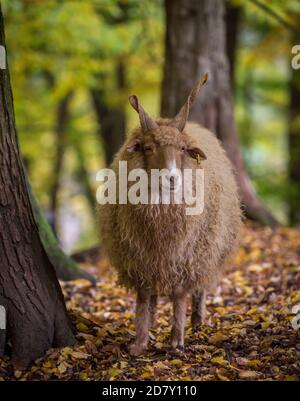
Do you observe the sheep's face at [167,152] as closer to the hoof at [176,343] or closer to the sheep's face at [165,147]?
the sheep's face at [165,147]

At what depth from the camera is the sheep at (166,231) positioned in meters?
4.88

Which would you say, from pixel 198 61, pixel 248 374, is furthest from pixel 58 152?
pixel 248 374

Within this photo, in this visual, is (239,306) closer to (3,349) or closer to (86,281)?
(86,281)

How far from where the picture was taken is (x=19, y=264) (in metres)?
4.77

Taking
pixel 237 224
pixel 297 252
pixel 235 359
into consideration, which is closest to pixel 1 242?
pixel 235 359

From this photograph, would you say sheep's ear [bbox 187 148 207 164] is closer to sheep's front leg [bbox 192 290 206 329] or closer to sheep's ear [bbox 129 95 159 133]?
sheep's ear [bbox 129 95 159 133]

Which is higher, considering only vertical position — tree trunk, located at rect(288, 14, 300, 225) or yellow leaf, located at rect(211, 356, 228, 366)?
tree trunk, located at rect(288, 14, 300, 225)

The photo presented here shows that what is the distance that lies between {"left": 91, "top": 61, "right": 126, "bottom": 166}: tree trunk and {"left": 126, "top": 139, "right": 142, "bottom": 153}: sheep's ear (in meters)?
9.42

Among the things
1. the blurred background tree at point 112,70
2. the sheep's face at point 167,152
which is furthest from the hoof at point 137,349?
the blurred background tree at point 112,70

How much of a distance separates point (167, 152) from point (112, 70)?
11.2 metres

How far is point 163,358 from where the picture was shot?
4918 millimetres

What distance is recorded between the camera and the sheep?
16.0ft

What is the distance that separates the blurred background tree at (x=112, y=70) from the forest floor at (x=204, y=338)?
3.46 meters

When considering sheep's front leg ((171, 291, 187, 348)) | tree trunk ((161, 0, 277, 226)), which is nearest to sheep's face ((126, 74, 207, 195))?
sheep's front leg ((171, 291, 187, 348))
